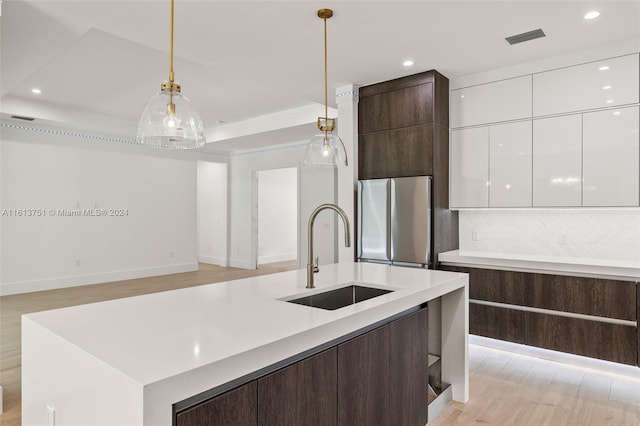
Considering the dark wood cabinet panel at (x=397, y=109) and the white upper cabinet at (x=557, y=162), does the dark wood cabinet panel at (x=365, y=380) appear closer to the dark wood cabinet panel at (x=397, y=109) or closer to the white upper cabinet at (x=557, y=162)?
the white upper cabinet at (x=557, y=162)

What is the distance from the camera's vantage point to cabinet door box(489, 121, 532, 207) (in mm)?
3637

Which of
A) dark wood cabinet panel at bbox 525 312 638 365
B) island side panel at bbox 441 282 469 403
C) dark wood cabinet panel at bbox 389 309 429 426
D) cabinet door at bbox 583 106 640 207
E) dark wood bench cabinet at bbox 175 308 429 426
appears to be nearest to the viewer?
dark wood bench cabinet at bbox 175 308 429 426

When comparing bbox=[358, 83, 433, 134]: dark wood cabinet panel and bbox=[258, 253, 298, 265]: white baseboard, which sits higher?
bbox=[358, 83, 433, 134]: dark wood cabinet panel

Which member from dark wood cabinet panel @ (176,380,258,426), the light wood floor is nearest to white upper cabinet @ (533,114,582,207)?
the light wood floor

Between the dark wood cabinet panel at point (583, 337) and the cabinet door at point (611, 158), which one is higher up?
the cabinet door at point (611, 158)

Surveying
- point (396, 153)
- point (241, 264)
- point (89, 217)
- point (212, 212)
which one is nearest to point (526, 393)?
point (396, 153)

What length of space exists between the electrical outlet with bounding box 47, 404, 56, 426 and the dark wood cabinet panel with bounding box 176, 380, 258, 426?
57 cm

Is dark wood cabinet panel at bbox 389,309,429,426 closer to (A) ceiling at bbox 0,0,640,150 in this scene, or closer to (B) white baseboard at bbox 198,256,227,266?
(A) ceiling at bbox 0,0,640,150

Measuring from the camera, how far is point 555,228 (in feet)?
12.2

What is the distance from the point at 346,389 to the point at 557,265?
2.39m

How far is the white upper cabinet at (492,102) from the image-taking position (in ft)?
12.0

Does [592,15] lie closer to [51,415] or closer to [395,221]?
[395,221]

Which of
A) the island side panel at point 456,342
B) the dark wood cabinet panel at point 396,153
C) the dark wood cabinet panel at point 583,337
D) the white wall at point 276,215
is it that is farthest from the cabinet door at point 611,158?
the white wall at point 276,215

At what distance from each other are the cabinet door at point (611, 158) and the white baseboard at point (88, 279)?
22.6 feet
